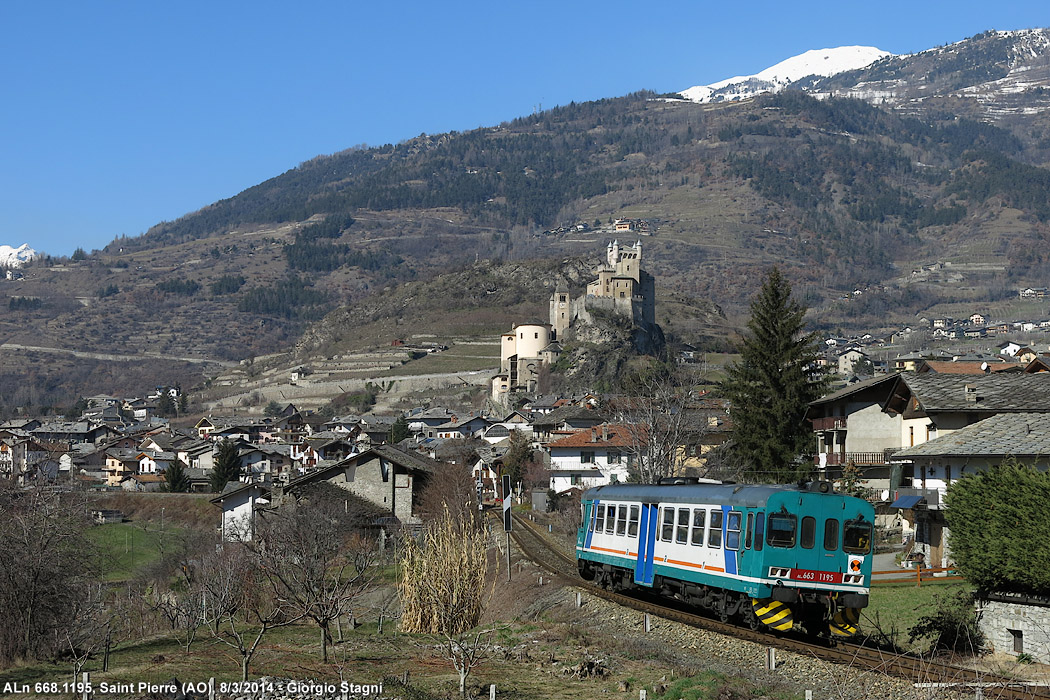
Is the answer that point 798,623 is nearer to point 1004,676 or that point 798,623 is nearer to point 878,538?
point 1004,676

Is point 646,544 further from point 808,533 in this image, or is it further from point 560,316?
point 560,316

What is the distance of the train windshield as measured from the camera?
20453 millimetres

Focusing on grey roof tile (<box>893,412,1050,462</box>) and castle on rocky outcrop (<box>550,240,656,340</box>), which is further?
castle on rocky outcrop (<box>550,240,656,340</box>)

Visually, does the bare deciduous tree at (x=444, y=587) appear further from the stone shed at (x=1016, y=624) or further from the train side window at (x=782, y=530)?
the stone shed at (x=1016, y=624)

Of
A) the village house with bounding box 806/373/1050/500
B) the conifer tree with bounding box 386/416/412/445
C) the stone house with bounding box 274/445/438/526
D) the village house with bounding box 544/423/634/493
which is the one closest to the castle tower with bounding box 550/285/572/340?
the conifer tree with bounding box 386/416/412/445

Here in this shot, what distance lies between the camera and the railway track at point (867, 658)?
15.1m

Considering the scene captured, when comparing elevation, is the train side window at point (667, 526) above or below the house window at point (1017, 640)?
above

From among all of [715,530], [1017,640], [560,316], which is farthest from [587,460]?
[560,316]

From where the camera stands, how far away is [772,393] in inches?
1656

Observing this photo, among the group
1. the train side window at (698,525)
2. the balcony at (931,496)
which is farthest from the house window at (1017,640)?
the balcony at (931,496)

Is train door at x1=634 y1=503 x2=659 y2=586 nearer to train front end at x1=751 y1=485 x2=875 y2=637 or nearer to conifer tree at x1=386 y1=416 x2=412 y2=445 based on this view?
train front end at x1=751 y1=485 x2=875 y2=637

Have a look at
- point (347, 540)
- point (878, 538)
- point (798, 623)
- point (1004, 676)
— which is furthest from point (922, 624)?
point (347, 540)

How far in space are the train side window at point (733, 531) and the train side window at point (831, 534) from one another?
147 centimetres

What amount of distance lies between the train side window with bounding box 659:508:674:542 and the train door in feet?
1.06
